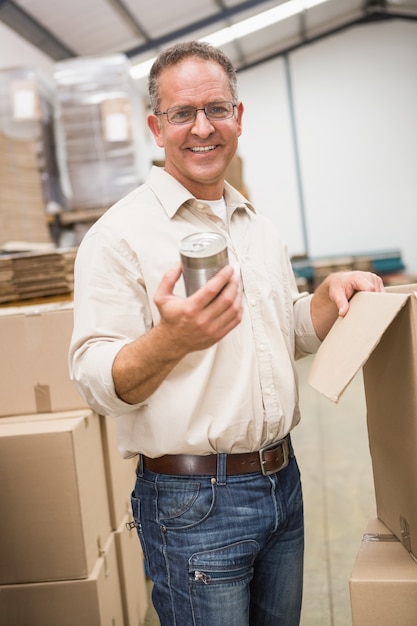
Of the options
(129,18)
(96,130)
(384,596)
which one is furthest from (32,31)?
(384,596)

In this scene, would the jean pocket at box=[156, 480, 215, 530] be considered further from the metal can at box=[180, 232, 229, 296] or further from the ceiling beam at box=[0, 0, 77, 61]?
the ceiling beam at box=[0, 0, 77, 61]

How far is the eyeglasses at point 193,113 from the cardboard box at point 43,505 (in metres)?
0.98

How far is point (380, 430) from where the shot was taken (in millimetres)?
1552

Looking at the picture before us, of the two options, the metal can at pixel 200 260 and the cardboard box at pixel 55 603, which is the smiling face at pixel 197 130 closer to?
the metal can at pixel 200 260

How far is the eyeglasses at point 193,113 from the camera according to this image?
1555 millimetres

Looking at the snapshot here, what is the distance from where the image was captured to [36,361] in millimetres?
2318

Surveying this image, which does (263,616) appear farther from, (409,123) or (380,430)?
(409,123)

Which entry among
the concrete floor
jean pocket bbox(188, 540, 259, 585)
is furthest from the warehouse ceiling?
jean pocket bbox(188, 540, 259, 585)

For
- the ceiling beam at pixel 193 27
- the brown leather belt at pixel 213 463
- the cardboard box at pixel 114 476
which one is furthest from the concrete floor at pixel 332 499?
the ceiling beam at pixel 193 27

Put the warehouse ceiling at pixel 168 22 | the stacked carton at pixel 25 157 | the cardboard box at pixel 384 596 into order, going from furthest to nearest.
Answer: the warehouse ceiling at pixel 168 22 < the stacked carton at pixel 25 157 < the cardboard box at pixel 384 596

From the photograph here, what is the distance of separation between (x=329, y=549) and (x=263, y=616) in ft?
6.33

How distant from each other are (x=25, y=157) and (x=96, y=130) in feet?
1.60

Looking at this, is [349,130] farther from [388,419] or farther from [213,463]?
[213,463]

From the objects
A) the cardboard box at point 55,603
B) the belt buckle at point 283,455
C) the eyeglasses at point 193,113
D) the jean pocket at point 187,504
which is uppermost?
the eyeglasses at point 193,113
